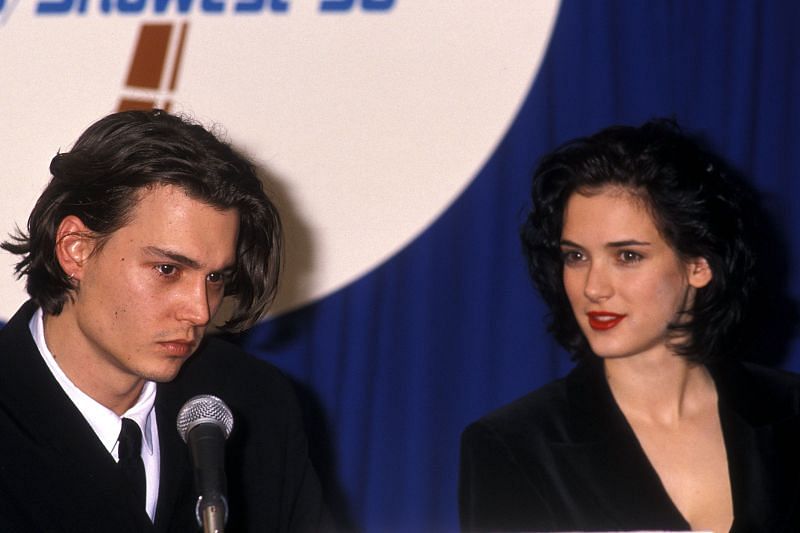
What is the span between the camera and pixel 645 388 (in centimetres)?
248

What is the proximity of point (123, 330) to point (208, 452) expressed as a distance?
2.12 ft

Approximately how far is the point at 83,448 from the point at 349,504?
123cm

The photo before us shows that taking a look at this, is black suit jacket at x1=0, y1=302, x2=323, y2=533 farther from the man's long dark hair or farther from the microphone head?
the microphone head

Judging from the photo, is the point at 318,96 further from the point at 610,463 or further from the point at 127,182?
the point at 610,463

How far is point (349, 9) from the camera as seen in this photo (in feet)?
10.1

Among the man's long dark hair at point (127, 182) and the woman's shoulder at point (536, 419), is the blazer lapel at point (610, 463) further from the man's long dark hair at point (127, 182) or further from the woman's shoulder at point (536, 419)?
the man's long dark hair at point (127, 182)

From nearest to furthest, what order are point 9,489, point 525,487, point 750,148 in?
point 9,489 → point 525,487 → point 750,148

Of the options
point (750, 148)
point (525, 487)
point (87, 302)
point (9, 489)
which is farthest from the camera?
point (750, 148)

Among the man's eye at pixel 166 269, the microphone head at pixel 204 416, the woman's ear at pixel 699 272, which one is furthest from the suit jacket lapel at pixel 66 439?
the woman's ear at pixel 699 272

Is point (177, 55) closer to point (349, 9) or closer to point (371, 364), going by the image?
point (349, 9)

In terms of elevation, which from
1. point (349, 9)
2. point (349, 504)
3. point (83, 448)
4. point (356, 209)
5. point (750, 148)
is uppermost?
point (349, 9)

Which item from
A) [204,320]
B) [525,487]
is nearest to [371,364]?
[525,487]

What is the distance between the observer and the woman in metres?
2.35

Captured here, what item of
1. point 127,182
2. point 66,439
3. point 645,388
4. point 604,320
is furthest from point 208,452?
point 645,388
